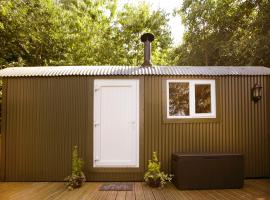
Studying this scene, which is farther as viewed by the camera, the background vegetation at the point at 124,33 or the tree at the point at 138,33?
the tree at the point at 138,33

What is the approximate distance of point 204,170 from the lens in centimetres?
534

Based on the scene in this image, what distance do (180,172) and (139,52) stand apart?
14.0 meters

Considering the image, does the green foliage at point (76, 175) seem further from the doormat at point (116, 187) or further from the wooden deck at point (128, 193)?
the doormat at point (116, 187)

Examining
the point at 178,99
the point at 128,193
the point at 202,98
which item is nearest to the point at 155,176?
the point at 128,193

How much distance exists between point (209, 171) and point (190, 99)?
1.63m

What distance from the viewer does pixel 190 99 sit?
243 inches

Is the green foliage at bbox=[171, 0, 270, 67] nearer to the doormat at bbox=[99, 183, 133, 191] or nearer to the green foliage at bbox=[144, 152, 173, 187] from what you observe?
the green foliage at bbox=[144, 152, 173, 187]

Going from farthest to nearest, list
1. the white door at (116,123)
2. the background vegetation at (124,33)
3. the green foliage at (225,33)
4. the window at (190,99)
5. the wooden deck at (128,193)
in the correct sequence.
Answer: the background vegetation at (124,33)
the green foliage at (225,33)
the window at (190,99)
the white door at (116,123)
the wooden deck at (128,193)

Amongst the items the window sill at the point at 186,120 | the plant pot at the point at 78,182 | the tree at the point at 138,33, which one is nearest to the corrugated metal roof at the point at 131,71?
the window sill at the point at 186,120

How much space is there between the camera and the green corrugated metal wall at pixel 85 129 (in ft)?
19.8

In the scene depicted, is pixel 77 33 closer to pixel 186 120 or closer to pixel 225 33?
pixel 225 33

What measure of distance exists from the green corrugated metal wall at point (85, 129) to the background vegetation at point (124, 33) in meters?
6.55

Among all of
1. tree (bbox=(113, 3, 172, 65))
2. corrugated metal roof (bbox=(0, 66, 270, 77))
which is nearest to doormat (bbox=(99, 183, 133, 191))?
corrugated metal roof (bbox=(0, 66, 270, 77))

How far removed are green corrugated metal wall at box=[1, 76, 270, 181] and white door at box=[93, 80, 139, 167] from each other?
0.17 m
